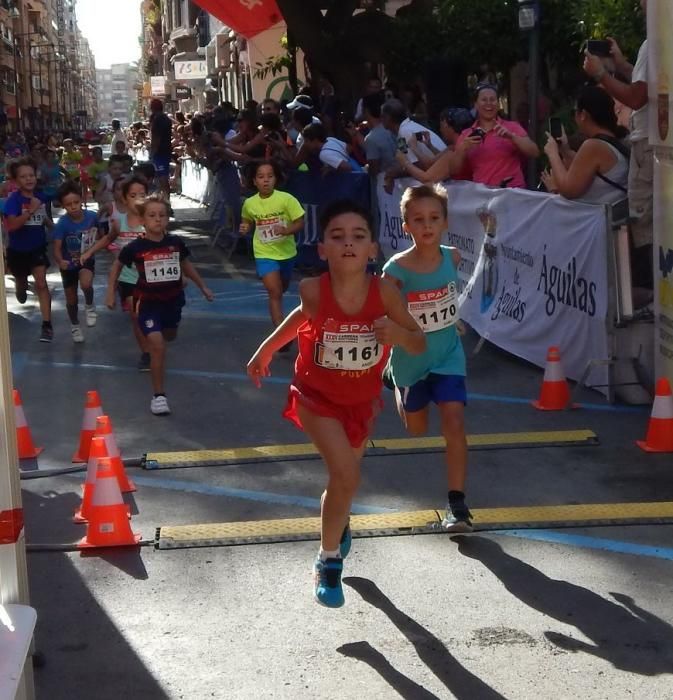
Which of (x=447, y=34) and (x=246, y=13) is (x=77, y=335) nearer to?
(x=447, y=34)

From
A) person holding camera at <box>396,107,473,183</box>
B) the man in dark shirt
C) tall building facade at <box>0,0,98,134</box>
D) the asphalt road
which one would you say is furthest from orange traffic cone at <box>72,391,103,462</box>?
tall building facade at <box>0,0,98,134</box>

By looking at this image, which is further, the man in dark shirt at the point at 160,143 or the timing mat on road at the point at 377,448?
the man in dark shirt at the point at 160,143

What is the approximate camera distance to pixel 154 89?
9381 cm

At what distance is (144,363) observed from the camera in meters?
10.5

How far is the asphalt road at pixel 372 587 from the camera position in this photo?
4371mm

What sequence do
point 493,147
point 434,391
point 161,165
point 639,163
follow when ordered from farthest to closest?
point 161,165, point 493,147, point 639,163, point 434,391

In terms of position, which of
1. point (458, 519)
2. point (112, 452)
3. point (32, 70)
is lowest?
point (458, 519)

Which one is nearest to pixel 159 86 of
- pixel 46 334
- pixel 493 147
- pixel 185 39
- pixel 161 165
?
pixel 185 39

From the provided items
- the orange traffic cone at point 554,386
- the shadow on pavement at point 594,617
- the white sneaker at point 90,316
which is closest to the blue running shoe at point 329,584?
the shadow on pavement at point 594,617

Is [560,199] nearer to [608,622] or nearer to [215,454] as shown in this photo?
[215,454]

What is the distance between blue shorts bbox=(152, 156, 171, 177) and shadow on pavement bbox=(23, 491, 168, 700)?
19340mm

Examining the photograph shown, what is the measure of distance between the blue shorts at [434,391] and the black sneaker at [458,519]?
0.48m

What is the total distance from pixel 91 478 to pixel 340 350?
6.20ft

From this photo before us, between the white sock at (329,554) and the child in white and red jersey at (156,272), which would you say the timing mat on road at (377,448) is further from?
the white sock at (329,554)
